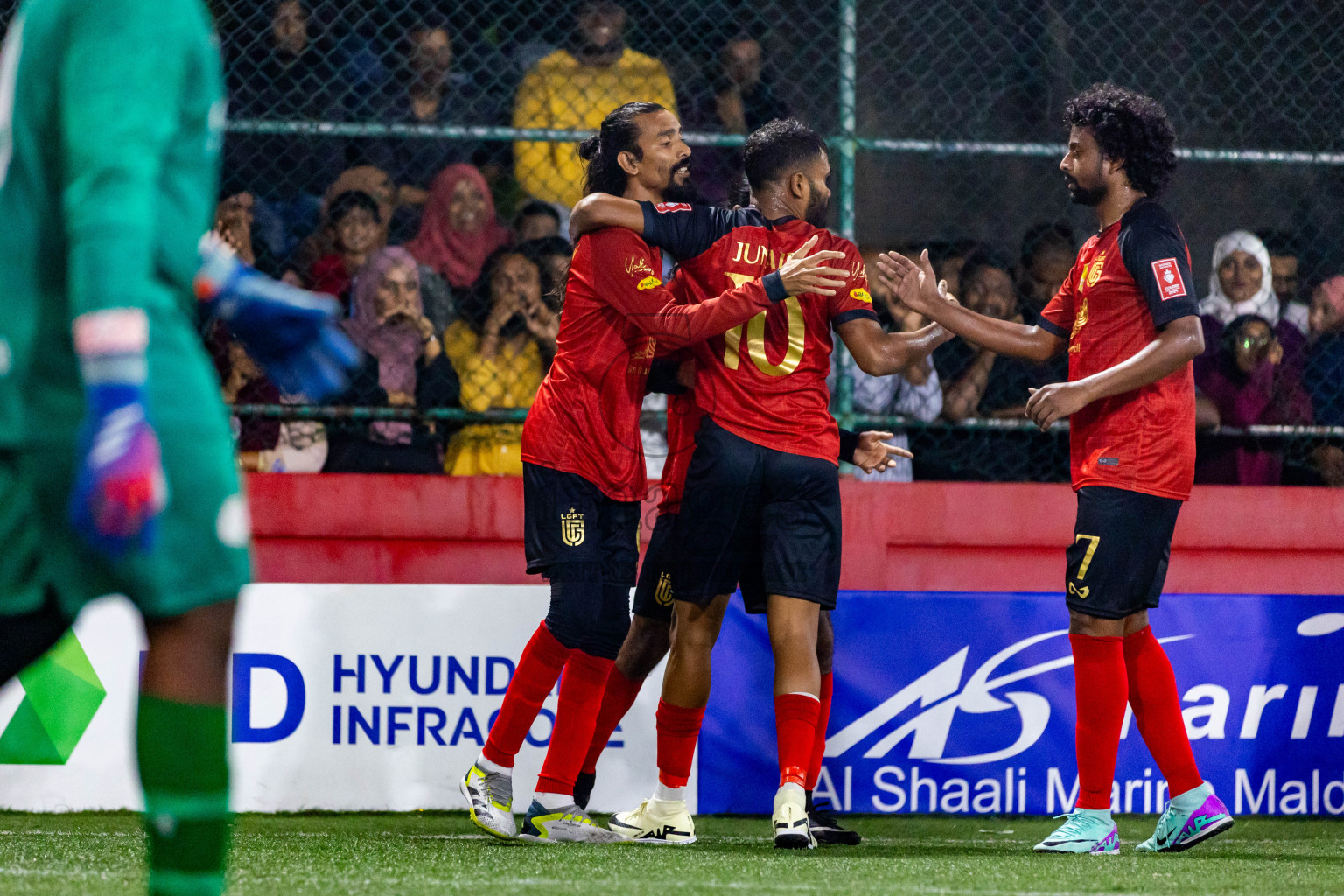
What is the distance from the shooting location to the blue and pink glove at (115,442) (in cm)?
169

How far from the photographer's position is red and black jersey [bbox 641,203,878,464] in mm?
4246

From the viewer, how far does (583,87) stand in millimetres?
6434

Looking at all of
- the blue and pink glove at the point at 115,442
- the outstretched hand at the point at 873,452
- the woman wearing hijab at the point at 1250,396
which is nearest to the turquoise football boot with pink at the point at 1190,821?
the outstretched hand at the point at 873,452

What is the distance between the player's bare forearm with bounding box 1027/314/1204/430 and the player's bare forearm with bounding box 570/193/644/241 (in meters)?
1.19

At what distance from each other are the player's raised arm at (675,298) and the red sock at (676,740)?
3.37 feet

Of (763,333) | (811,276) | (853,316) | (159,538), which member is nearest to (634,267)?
(763,333)

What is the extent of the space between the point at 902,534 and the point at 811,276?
7.73 ft

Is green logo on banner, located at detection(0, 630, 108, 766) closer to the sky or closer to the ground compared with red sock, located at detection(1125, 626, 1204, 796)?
closer to the ground

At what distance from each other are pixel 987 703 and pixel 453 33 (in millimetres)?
3565

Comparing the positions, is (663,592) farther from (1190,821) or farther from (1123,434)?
(1190,821)

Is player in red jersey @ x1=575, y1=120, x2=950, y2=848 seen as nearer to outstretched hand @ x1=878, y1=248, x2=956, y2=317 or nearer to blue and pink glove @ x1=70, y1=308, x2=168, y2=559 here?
outstretched hand @ x1=878, y1=248, x2=956, y2=317

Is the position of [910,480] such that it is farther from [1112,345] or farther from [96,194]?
[96,194]

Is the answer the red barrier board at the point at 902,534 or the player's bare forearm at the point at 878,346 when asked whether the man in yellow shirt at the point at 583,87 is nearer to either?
the red barrier board at the point at 902,534

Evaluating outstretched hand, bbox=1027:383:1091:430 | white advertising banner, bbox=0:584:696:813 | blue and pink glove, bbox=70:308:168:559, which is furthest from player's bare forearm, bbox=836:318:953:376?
blue and pink glove, bbox=70:308:168:559
